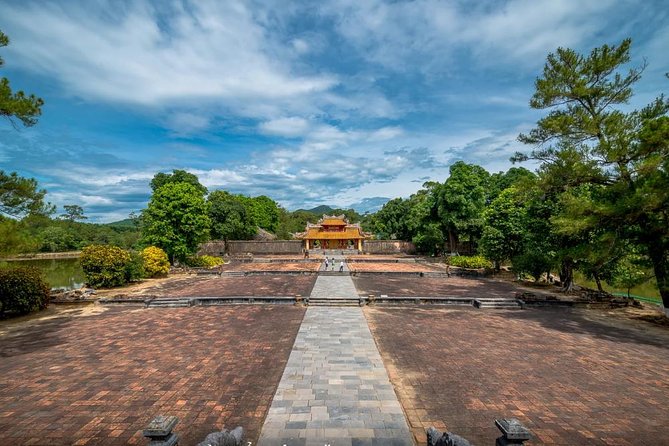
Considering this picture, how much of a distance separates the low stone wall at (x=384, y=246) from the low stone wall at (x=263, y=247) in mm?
9930

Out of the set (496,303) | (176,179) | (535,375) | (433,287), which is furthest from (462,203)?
(176,179)

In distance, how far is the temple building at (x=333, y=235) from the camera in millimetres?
44844

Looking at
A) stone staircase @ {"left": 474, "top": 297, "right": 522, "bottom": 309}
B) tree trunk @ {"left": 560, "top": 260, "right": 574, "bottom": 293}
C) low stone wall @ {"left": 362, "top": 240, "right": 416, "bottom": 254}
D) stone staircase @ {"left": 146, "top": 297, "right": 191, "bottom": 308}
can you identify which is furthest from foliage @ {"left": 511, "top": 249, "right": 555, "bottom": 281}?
low stone wall @ {"left": 362, "top": 240, "right": 416, "bottom": 254}

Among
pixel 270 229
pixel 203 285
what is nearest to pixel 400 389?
pixel 203 285

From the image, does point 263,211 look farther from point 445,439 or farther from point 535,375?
point 445,439

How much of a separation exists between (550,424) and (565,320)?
8.26m

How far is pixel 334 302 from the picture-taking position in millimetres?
13719

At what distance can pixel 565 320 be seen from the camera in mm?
11656

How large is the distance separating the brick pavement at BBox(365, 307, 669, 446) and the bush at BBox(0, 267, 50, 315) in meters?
14.0

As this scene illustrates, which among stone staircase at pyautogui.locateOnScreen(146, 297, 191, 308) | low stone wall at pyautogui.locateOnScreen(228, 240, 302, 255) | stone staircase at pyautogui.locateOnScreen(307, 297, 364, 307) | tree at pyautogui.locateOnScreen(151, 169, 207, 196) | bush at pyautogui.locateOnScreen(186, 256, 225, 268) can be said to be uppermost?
tree at pyautogui.locateOnScreen(151, 169, 207, 196)

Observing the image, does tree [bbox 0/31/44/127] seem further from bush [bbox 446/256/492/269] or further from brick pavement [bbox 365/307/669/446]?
bush [bbox 446/256/492/269]

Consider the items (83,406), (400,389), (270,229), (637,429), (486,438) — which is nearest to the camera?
(486,438)

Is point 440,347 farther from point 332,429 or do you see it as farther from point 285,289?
point 285,289

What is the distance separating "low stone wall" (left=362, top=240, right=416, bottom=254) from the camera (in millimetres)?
44866
